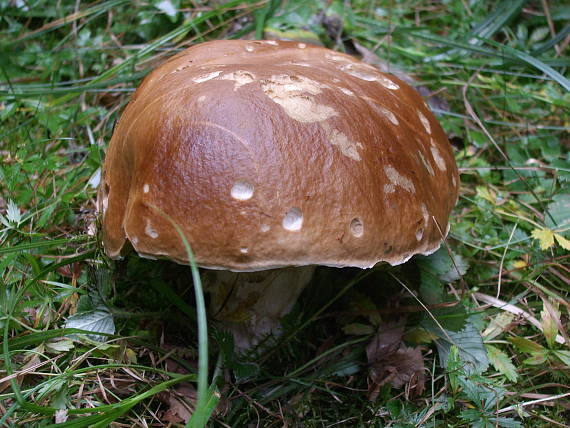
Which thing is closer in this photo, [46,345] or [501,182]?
[46,345]

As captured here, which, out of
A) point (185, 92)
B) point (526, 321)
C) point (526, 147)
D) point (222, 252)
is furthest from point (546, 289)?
point (185, 92)

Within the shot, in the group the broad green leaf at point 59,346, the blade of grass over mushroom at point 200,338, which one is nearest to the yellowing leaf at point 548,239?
the blade of grass over mushroom at point 200,338

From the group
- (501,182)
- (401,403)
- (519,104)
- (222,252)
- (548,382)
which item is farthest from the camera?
(519,104)

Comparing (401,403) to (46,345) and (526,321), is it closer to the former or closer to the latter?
(526,321)

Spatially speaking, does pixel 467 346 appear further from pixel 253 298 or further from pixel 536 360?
pixel 253 298

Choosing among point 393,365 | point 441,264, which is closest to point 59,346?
point 393,365

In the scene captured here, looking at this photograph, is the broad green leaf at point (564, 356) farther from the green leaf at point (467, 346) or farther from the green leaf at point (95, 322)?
the green leaf at point (95, 322)

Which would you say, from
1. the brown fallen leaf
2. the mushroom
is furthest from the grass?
the mushroom

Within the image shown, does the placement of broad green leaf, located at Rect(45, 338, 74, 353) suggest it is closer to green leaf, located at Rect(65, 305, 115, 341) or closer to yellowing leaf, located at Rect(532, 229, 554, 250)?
green leaf, located at Rect(65, 305, 115, 341)
